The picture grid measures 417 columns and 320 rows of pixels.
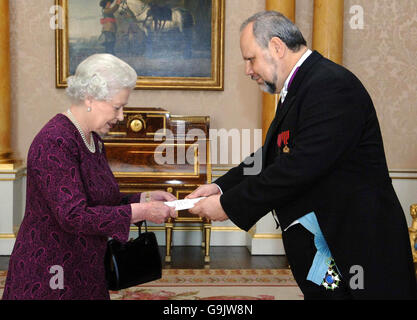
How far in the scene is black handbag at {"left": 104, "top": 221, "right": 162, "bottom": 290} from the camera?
255 cm

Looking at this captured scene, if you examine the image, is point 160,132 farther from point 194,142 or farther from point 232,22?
point 232,22

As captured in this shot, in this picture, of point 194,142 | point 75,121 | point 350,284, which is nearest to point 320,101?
point 350,284

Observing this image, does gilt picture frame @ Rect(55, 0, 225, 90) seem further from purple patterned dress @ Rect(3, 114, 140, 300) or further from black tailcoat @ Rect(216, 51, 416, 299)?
black tailcoat @ Rect(216, 51, 416, 299)

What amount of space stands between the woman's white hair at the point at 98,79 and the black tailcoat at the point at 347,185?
0.80 meters

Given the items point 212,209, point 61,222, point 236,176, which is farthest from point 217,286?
point 61,222

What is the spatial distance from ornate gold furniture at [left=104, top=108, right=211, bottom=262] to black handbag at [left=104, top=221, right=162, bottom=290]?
343 cm

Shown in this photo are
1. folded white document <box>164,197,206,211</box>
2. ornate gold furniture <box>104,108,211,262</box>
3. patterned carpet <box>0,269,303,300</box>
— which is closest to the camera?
folded white document <box>164,197,206,211</box>

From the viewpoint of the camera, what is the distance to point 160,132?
6.34 meters

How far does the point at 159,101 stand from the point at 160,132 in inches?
29.7

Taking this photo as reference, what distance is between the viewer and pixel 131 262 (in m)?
2.60

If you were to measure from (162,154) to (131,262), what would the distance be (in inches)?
145

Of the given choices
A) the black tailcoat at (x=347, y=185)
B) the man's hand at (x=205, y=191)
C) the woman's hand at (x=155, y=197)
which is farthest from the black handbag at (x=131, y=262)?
the black tailcoat at (x=347, y=185)
